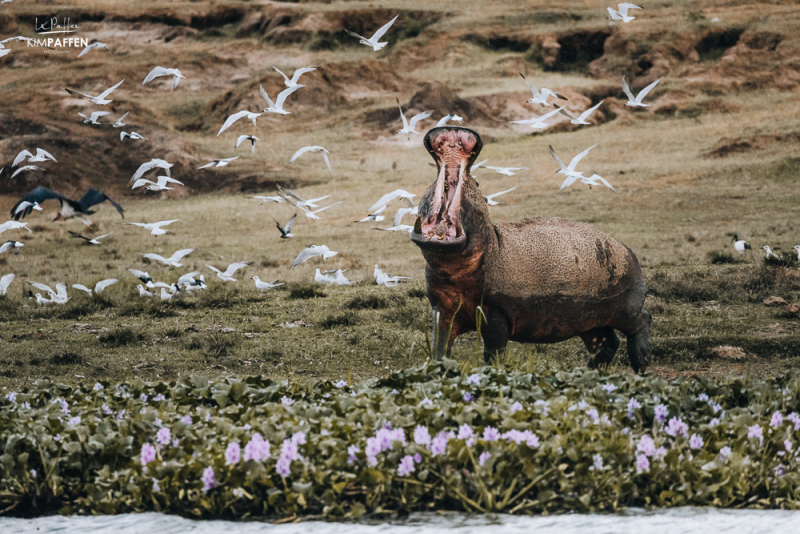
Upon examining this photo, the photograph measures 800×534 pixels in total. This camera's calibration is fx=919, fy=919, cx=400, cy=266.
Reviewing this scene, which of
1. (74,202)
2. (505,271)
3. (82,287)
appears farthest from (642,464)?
(82,287)

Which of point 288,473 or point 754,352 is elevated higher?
point 288,473

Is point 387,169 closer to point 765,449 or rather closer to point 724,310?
point 724,310

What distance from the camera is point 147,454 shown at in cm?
A: 408

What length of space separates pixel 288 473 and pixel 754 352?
6.28 metres

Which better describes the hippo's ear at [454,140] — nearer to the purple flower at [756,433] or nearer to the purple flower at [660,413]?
the purple flower at [660,413]

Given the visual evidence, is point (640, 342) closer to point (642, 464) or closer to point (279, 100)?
point (642, 464)

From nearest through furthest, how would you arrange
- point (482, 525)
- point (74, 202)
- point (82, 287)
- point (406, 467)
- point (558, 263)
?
1. point (482, 525)
2. point (406, 467)
3. point (558, 263)
4. point (74, 202)
5. point (82, 287)

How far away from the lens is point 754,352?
8.81 meters

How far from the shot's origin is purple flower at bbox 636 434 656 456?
402cm

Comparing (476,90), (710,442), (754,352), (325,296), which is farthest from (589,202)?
(476,90)

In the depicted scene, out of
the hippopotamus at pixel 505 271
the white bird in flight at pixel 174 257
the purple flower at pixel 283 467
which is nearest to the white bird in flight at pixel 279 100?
the white bird in flight at pixel 174 257

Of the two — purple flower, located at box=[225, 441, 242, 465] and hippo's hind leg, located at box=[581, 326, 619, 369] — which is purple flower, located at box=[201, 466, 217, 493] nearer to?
purple flower, located at box=[225, 441, 242, 465]

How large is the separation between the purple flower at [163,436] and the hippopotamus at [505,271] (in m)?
1.84
